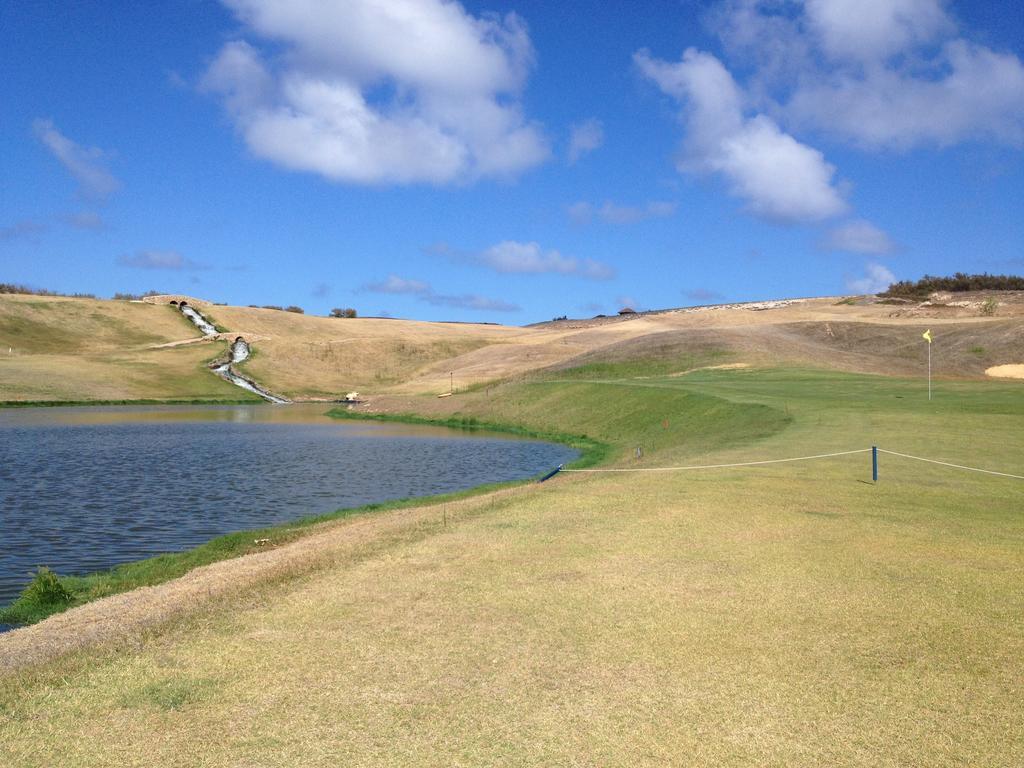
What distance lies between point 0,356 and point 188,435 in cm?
6427

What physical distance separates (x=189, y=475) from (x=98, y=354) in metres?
90.3

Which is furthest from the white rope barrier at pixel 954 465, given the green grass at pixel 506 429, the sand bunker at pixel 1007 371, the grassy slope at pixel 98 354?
the grassy slope at pixel 98 354

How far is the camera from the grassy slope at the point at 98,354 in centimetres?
9800

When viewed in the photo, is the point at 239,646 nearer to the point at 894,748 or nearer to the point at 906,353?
the point at 894,748

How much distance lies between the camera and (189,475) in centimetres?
3806

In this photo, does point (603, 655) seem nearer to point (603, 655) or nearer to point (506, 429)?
point (603, 655)

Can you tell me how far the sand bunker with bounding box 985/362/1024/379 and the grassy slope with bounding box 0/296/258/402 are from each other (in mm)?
78870

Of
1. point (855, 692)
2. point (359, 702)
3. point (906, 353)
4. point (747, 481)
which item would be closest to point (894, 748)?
point (855, 692)

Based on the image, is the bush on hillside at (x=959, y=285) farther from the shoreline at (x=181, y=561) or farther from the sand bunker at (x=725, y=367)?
the shoreline at (x=181, y=561)

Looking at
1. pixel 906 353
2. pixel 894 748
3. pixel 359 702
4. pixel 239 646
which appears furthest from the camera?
pixel 906 353

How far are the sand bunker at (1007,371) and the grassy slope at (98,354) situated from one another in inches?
3105

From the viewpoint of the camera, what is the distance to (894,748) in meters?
8.25

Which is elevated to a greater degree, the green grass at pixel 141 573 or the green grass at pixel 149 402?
the green grass at pixel 149 402

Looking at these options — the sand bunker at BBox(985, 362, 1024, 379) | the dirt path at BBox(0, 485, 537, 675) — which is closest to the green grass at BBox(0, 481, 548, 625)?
the dirt path at BBox(0, 485, 537, 675)
